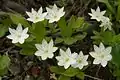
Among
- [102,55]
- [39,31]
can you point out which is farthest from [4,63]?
[102,55]

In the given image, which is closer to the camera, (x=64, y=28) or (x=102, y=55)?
(x=102, y=55)

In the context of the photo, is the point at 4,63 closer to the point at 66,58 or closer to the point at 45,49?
the point at 45,49

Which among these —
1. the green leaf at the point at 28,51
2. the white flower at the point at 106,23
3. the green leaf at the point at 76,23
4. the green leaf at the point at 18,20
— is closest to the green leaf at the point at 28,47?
the green leaf at the point at 28,51

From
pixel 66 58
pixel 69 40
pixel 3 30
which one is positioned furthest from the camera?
pixel 3 30

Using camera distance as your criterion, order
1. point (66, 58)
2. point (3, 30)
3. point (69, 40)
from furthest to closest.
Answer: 1. point (3, 30)
2. point (69, 40)
3. point (66, 58)

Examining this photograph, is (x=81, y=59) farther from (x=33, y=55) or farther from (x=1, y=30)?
(x=1, y=30)

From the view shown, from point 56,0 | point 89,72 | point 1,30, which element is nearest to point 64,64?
point 89,72

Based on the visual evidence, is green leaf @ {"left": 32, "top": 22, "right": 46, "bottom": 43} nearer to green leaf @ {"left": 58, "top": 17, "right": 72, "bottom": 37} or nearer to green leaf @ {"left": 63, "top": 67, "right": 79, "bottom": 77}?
green leaf @ {"left": 58, "top": 17, "right": 72, "bottom": 37}

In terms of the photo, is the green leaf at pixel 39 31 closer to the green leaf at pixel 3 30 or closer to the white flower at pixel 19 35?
the white flower at pixel 19 35

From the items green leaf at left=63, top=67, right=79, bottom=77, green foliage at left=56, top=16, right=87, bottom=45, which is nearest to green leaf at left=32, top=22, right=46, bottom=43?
green foliage at left=56, top=16, right=87, bottom=45
